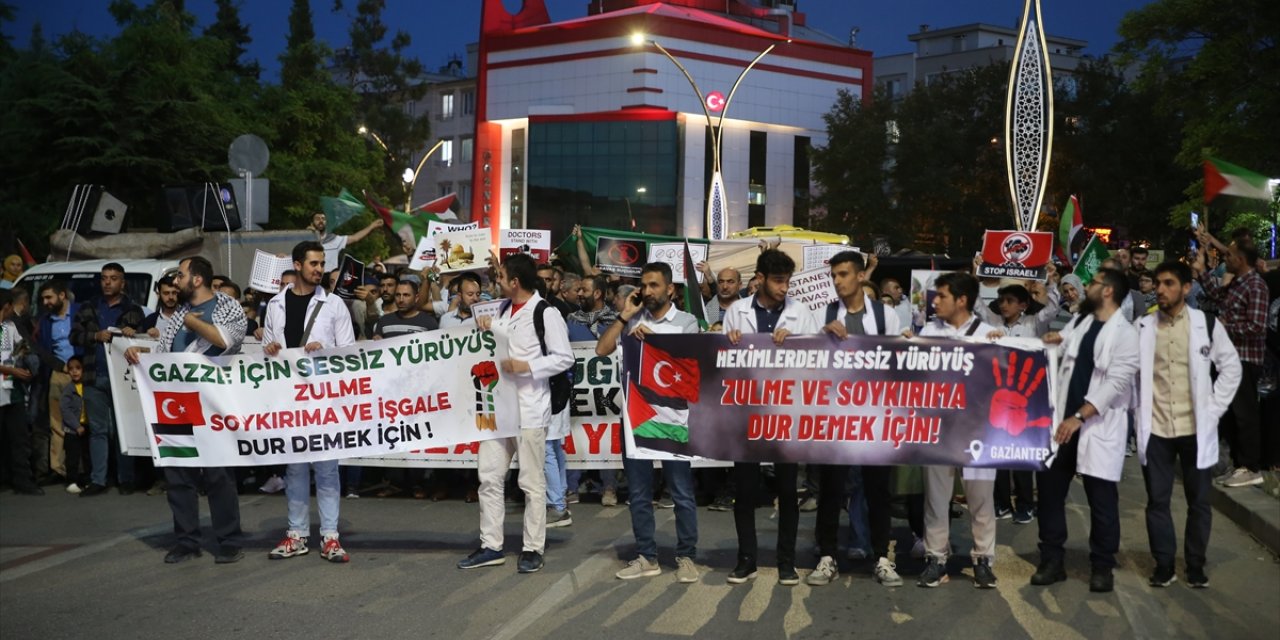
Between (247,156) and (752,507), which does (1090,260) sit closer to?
(752,507)

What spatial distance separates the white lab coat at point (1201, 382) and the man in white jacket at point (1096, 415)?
16 cm

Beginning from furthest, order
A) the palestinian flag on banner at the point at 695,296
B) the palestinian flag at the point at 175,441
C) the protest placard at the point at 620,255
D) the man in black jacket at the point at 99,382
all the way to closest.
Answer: the protest placard at the point at 620,255 → the man in black jacket at the point at 99,382 → the palestinian flag on banner at the point at 695,296 → the palestinian flag at the point at 175,441

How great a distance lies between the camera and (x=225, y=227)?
61.7ft

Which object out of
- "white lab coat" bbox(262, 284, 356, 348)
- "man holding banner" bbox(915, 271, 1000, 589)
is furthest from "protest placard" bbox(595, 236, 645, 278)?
"man holding banner" bbox(915, 271, 1000, 589)

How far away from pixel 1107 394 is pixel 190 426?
5.89 metres

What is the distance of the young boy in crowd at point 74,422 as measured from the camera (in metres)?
13.3

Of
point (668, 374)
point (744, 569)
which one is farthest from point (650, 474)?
point (744, 569)

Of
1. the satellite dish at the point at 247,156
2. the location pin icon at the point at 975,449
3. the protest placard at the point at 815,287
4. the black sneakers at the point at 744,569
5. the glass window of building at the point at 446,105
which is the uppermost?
the glass window of building at the point at 446,105

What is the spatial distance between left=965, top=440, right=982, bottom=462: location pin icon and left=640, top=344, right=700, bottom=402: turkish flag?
1.66m

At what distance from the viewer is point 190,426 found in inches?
380

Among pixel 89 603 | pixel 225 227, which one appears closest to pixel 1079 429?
pixel 89 603

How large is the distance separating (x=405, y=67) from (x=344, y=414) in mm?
72800

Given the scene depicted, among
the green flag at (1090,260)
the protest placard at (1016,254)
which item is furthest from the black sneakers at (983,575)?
the green flag at (1090,260)

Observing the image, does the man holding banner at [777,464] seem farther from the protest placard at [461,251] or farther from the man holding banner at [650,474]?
the protest placard at [461,251]
